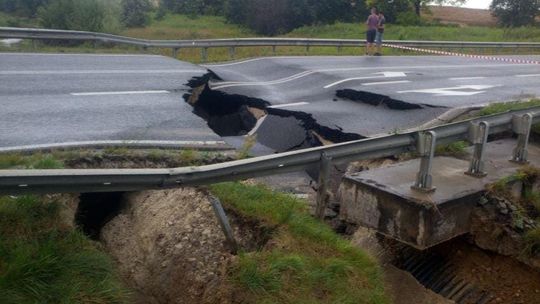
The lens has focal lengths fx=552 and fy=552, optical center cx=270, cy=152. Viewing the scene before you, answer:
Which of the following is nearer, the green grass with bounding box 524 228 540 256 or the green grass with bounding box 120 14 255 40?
the green grass with bounding box 524 228 540 256

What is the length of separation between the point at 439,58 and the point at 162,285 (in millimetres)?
18608

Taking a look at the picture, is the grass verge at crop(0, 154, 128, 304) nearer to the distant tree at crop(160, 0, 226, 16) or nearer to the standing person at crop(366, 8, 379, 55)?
the standing person at crop(366, 8, 379, 55)

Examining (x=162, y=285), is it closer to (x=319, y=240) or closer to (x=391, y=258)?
(x=319, y=240)

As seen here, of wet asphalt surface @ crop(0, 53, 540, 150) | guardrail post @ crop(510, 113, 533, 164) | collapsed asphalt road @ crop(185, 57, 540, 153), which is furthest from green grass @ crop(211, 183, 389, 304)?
collapsed asphalt road @ crop(185, 57, 540, 153)

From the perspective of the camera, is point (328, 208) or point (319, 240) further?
point (328, 208)

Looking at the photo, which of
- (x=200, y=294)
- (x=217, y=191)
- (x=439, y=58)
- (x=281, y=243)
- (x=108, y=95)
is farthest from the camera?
(x=439, y=58)

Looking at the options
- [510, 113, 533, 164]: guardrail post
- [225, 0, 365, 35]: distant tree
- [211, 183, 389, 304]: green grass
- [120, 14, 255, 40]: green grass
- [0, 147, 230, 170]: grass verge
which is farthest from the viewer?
[225, 0, 365, 35]: distant tree

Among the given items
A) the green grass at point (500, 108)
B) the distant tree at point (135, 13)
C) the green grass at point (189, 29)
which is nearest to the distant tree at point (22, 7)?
the distant tree at point (135, 13)

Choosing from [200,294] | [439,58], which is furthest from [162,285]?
[439,58]

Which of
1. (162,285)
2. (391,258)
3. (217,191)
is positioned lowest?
(391,258)

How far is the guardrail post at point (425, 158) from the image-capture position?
536cm

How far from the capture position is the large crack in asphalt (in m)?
8.59

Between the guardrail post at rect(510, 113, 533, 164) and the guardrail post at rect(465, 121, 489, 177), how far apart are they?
657mm

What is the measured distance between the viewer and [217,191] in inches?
200
